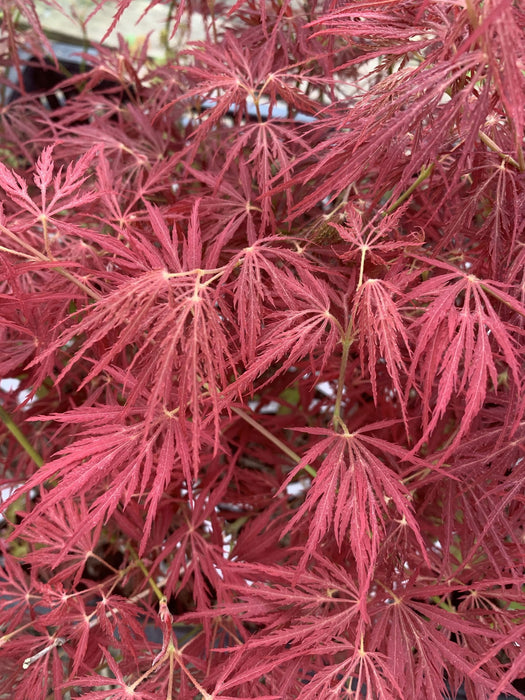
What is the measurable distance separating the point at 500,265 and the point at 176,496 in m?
0.49

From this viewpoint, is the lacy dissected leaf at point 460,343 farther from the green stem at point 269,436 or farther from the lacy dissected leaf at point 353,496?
the green stem at point 269,436

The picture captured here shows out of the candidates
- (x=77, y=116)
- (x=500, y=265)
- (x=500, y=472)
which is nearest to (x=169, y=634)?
(x=500, y=472)

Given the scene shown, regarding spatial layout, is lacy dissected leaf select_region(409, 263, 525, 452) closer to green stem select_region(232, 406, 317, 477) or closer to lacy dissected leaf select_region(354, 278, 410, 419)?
lacy dissected leaf select_region(354, 278, 410, 419)

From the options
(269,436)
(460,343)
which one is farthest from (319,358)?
(460,343)

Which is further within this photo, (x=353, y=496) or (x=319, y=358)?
(x=319, y=358)

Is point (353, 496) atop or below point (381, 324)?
below

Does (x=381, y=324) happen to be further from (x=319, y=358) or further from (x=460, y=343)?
(x=319, y=358)

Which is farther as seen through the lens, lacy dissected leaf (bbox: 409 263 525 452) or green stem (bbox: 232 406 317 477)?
green stem (bbox: 232 406 317 477)

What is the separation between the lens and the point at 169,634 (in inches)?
21.0

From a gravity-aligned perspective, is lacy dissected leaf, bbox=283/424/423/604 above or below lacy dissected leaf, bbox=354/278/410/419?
below

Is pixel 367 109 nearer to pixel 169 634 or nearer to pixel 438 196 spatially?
pixel 438 196

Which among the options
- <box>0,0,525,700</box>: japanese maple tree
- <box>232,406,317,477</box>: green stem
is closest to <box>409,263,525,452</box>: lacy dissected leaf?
<box>0,0,525,700</box>: japanese maple tree

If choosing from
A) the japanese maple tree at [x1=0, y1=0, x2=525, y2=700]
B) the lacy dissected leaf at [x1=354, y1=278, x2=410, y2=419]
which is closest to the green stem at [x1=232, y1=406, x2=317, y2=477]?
the japanese maple tree at [x1=0, y1=0, x2=525, y2=700]

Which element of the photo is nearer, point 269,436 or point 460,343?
point 460,343
